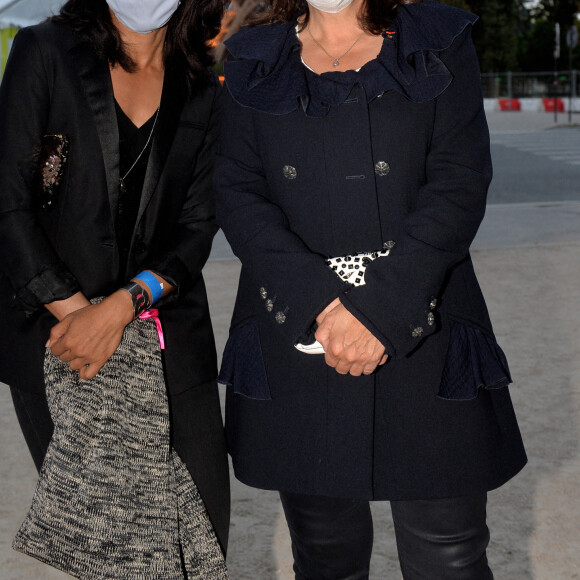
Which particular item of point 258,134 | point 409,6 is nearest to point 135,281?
point 258,134

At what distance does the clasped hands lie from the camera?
210cm

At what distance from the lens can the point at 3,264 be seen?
2357 millimetres

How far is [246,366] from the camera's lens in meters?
2.40

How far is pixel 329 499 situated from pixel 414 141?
922mm

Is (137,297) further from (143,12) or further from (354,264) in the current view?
(143,12)

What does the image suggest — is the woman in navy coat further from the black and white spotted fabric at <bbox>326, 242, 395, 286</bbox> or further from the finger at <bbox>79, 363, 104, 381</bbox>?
the finger at <bbox>79, 363, 104, 381</bbox>

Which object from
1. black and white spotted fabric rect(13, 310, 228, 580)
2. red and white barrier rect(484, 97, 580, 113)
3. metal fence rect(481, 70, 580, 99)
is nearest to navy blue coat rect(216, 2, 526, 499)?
black and white spotted fabric rect(13, 310, 228, 580)

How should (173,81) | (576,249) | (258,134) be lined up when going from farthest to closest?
(576,249)
(173,81)
(258,134)

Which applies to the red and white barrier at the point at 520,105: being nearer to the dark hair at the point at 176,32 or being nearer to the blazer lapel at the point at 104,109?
the dark hair at the point at 176,32

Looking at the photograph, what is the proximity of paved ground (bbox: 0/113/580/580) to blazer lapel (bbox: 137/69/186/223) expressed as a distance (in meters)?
1.68

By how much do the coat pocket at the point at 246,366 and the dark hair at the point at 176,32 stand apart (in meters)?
0.67

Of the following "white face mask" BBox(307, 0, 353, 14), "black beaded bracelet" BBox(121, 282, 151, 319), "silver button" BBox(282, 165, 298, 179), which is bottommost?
"black beaded bracelet" BBox(121, 282, 151, 319)

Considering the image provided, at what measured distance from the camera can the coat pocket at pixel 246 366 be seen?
2.37 meters

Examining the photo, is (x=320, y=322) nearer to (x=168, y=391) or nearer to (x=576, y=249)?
(x=168, y=391)
